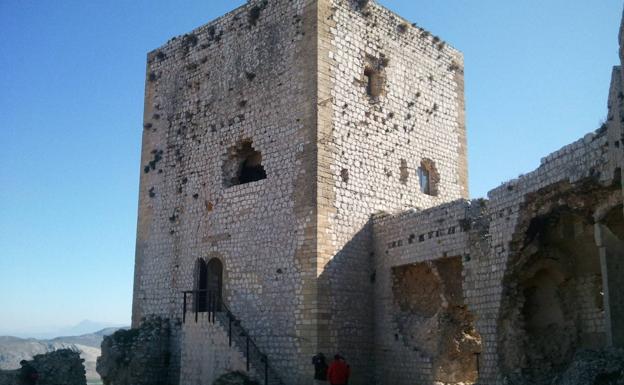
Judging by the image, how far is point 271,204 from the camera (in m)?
16.2

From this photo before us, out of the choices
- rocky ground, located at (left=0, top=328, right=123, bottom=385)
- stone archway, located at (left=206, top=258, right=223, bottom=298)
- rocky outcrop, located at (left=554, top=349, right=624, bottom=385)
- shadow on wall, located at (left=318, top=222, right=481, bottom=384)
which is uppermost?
stone archway, located at (left=206, top=258, right=223, bottom=298)

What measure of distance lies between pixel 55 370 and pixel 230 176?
6.92 metres

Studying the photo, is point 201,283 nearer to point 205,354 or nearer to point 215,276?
point 215,276

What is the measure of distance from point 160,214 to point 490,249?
32.8 feet

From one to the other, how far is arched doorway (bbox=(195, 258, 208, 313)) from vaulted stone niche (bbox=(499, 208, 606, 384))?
8.13m

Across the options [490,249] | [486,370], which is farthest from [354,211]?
[486,370]

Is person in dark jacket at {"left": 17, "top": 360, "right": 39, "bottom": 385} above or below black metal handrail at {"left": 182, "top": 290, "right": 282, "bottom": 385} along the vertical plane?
below

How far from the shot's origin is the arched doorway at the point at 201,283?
699 inches

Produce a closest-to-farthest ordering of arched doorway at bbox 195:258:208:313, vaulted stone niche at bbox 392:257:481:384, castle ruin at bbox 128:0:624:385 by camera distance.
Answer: castle ruin at bbox 128:0:624:385
vaulted stone niche at bbox 392:257:481:384
arched doorway at bbox 195:258:208:313

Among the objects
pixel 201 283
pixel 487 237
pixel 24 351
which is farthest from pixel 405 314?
pixel 24 351

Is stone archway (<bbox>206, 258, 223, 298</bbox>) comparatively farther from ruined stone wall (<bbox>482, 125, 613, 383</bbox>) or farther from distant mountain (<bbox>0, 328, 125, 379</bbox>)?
distant mountain (<bbox>0, 328, 125, 379</bbox>)

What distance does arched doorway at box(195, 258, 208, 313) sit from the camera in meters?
17.8

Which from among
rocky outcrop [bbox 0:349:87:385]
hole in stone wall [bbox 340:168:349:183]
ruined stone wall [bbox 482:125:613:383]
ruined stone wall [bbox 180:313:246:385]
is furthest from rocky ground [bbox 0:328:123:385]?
ruined stone wall [bbox 482:125:613:383]

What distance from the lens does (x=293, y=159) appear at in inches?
628
